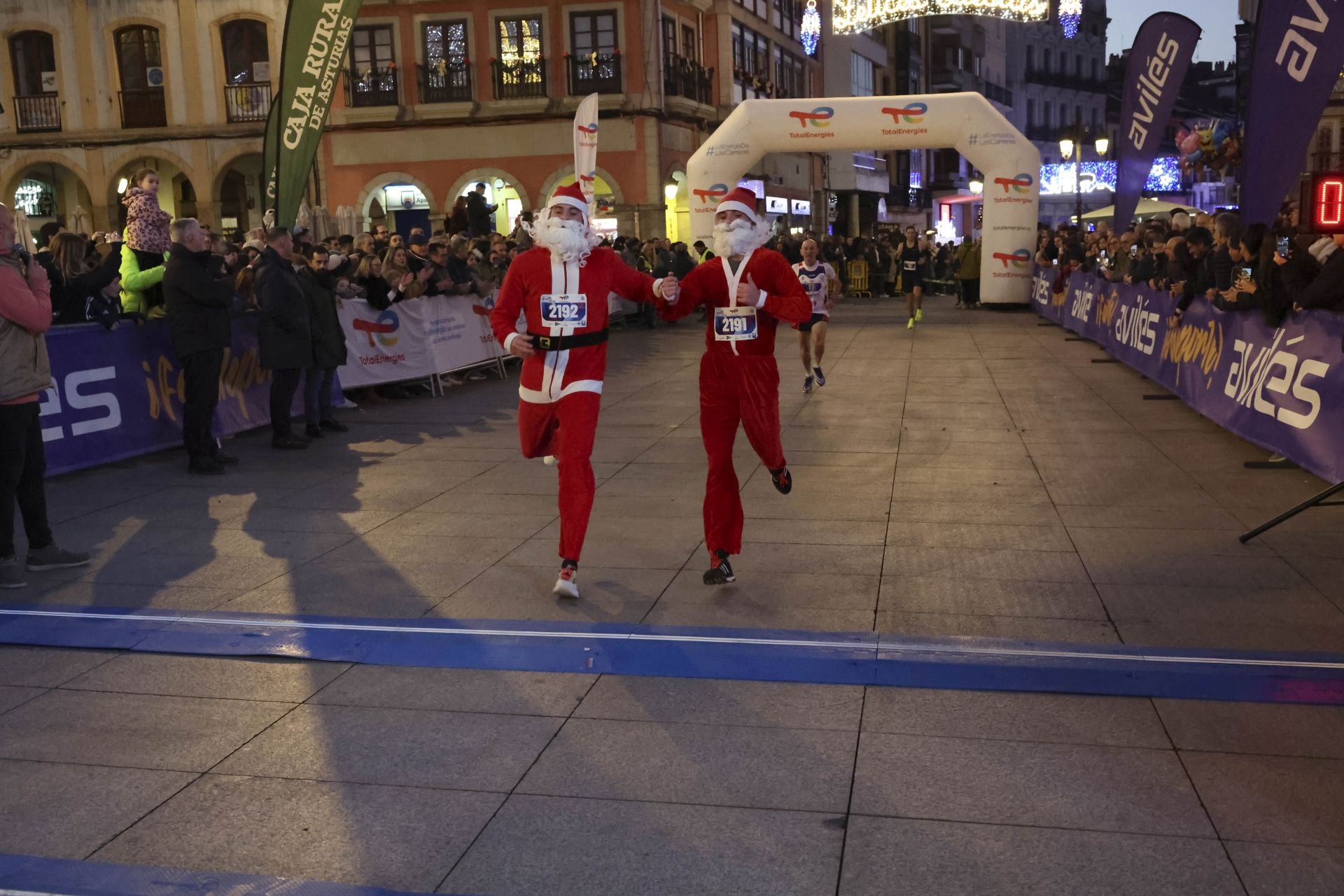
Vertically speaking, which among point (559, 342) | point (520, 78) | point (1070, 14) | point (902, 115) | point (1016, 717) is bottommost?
point (1016, 717)

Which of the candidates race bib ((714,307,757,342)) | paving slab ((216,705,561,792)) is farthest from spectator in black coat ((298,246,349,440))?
paving slab ((216,705,561,792))

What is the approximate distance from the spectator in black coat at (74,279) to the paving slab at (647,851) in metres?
7.47

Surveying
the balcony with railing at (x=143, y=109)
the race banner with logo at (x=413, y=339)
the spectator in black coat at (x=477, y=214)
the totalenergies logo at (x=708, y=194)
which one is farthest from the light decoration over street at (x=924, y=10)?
the race banner with logo at (x=413, y=339)

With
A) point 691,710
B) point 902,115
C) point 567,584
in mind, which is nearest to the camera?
point 691,710

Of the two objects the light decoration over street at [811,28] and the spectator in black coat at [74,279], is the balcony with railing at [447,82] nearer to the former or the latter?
the light decoration over street at [811,28]

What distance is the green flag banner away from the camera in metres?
14.0

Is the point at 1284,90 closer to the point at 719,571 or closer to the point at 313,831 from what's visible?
the point at 719,571

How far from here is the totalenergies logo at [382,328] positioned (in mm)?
14148

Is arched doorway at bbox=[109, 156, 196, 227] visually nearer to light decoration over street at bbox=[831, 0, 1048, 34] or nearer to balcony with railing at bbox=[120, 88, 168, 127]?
balcony with railing at bbox=[120, 88, 168, 127]

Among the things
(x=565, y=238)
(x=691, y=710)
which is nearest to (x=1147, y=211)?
(x=565, y=238)

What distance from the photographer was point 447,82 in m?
34.7

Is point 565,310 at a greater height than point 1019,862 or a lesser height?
greater

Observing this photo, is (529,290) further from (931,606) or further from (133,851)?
(133,851)

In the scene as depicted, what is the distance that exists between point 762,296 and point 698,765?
9.49 feet
